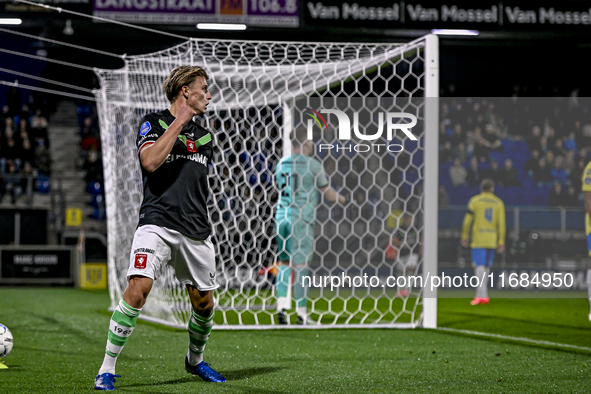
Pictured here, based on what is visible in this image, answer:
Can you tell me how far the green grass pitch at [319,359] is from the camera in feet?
11.8

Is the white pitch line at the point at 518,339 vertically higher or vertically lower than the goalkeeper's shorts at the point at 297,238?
lower

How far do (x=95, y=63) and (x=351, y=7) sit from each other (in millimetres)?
8177

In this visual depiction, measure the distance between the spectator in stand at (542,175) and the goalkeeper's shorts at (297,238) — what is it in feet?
40.4

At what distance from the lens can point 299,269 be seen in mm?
6609

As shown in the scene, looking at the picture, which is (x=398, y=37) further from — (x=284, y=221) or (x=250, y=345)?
(x=250, y=345)

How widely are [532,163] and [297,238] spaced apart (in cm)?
1283

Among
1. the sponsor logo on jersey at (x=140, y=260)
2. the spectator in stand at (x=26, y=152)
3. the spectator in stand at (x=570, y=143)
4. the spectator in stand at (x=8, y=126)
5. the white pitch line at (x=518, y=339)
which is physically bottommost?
the white pitch line at (x=518, y=339)

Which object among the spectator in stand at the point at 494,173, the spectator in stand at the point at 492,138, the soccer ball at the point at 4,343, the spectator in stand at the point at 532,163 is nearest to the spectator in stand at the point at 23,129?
the spectator in stand at the point at 494,173

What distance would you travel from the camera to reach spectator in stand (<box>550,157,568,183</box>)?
17.6 metres

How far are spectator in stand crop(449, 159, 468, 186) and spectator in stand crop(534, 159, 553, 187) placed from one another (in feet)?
6.11

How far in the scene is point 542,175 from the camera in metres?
17.7

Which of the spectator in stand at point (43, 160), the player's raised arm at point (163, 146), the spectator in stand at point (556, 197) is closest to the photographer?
the player's raised arm at point (163, 146)

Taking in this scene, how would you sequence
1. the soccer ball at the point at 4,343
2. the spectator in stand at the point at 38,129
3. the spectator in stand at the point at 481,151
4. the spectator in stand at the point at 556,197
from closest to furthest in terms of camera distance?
the soccer ball at the point at 4,343 → the spectator in stand at the point at 556,197 → the spectator in stand at the point at 38,129 → the spectator in stand at the point at 481,151

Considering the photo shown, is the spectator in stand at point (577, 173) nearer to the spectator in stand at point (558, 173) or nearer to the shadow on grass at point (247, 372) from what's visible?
the spectator in stand at point (558, 173)
